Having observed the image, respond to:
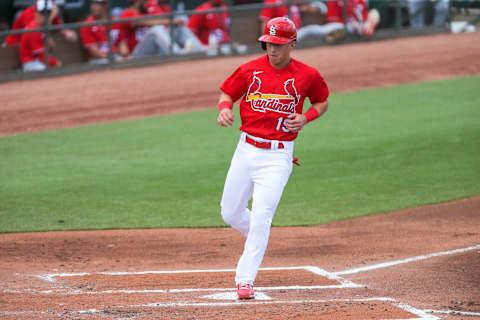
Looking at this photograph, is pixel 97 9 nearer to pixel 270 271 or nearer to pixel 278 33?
pixel 270 271

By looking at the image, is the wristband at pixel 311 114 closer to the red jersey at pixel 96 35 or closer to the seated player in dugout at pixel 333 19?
the red jersey at pixel 96 35

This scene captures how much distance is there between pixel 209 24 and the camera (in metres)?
16.9

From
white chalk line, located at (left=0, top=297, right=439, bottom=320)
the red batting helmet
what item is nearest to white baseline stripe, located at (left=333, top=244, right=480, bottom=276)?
white chalk line, located at (left=0, top=297, right=439, bottom=320)

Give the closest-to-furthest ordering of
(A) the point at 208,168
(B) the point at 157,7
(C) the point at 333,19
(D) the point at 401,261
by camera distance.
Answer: (D) the point at 401,261 < (A) the point at 208,168 < (B) the point at 157,7 < (C) the point at 333,19

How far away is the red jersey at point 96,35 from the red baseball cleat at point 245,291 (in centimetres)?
1122

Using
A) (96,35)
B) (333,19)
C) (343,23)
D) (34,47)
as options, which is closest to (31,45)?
(34,47)

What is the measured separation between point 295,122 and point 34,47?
1074 centimetres

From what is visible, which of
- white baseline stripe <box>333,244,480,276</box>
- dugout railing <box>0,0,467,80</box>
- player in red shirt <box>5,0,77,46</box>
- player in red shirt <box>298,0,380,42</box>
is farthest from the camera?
player in red shirt <box>298,0,380,42</box>

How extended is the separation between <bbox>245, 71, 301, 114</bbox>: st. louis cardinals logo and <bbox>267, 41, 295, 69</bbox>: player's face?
13 centimetres

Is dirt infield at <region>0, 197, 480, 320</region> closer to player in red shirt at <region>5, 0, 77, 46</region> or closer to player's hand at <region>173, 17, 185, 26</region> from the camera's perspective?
player in red shirt at <region>5, 0, 77, 46</region>

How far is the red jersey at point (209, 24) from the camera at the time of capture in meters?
16.7

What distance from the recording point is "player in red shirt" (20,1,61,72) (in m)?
14.5

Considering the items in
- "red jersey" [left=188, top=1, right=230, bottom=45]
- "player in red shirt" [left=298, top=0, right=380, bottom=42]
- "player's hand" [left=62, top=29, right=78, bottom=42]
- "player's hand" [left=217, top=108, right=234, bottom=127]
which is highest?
"player's hand" [left=217, top=108, right=234, bottom=127]

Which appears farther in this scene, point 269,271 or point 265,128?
point 269,271
